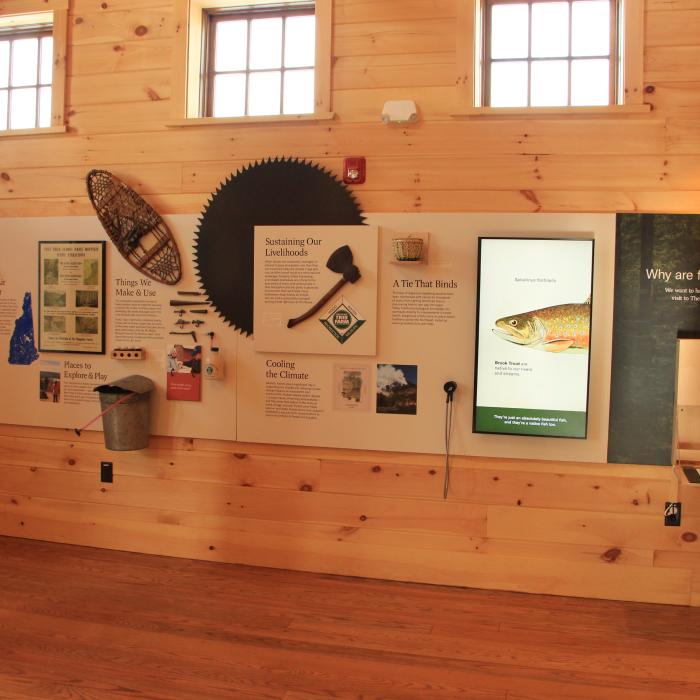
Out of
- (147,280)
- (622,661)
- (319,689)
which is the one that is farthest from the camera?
(147,280)

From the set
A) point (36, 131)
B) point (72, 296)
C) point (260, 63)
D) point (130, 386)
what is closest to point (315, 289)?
point (130, 386)

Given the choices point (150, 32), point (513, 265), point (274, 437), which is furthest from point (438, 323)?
point (150, 32)

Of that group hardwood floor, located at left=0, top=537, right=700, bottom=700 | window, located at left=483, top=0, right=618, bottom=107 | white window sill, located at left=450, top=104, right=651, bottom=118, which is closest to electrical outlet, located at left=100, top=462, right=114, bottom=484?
hardwood floor, located at left=0, top=537, right=700, bottom=700

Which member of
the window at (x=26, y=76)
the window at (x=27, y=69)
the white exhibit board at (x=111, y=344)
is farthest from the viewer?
the window at (x=26, y=76)

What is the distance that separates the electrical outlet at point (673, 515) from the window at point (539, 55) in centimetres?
191

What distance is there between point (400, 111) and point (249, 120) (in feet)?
2.61

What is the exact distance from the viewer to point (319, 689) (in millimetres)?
2371

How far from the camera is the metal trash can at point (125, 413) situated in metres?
3.42

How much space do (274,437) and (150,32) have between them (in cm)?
229

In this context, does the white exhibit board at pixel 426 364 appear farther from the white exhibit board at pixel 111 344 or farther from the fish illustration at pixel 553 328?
the white exhibit board at pixel 111 344

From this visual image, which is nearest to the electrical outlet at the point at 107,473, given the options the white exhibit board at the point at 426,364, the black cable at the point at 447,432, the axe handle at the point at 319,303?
the white exhibit board at the point at 426,364

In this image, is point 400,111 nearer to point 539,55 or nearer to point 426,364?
point 539,55

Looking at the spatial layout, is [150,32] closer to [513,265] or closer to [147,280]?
[147,280]

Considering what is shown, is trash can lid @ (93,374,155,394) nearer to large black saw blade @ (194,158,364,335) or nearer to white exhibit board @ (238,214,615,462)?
large black saw blade @ (194,158,364,335)
